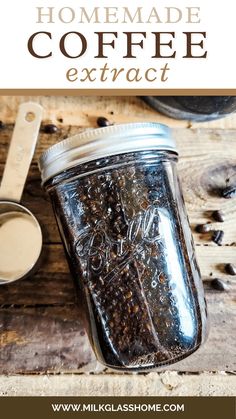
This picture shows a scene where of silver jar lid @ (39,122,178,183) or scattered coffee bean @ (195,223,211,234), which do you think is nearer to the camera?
silver jar lid @ (39,122,178,183)

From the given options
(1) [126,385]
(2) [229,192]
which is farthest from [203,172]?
(1) [126,385]

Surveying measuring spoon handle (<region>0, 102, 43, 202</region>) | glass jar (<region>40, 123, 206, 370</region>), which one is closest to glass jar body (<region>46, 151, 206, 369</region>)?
glass jar (<region>40, 123, 206, 370</region>)

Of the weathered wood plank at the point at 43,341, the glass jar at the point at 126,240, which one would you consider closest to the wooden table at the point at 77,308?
the weathered wood plank at the point at 43,341

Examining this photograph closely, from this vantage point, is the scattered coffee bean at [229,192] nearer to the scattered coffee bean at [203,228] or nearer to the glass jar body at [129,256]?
the scattered coffee bean at [203,228]

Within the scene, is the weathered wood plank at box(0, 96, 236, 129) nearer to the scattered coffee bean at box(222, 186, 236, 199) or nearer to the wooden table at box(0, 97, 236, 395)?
the wooden table at box(0, 97, 236, 395)
